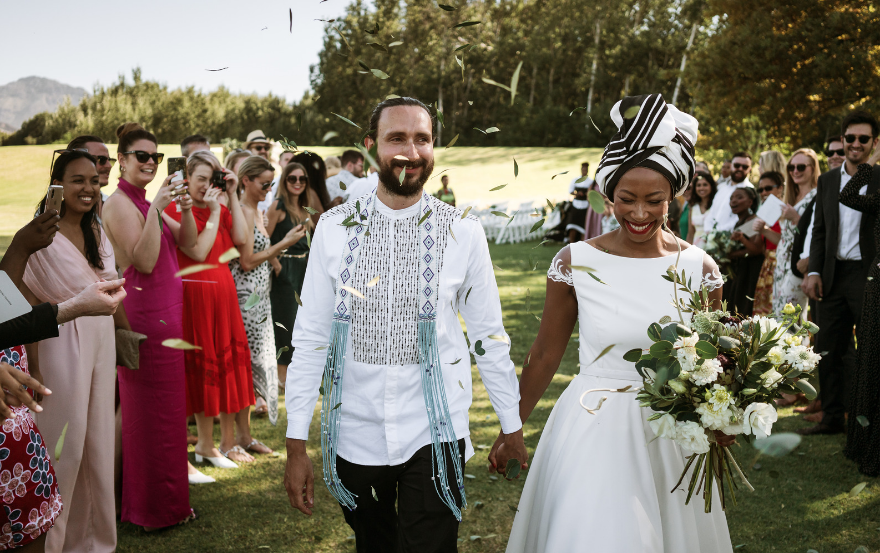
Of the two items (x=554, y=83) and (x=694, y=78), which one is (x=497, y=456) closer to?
(x=694, y=78)

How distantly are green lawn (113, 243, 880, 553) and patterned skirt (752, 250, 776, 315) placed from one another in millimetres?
1767

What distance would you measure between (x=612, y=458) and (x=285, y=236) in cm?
441

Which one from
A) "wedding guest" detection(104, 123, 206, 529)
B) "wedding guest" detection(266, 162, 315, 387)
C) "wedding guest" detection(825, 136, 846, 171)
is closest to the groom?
"wedding guest" detection(104, 123, 206, 529)

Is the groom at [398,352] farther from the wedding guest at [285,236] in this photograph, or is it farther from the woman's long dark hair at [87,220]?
the wedding guest at [285,236]

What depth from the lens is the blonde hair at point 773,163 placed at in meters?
7.69

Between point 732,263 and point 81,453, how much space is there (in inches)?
252

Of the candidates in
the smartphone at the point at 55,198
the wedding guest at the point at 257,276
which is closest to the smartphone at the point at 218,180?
the wedding guest at the point at 257,276

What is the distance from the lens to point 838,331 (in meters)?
5.75

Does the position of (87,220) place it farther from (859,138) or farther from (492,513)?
(859,138)

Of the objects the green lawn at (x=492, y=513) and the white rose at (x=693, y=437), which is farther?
the green lawn at (x=492, y=513)

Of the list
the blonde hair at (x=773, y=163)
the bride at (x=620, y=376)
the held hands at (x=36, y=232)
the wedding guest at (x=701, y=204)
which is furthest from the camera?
the wedding guest at (x=701, y=204)

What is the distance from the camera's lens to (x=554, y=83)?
53.1 meters

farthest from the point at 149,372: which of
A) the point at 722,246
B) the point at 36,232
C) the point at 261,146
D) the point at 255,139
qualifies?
the point at 722,246

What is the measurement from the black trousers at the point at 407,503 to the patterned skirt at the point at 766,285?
545cm
